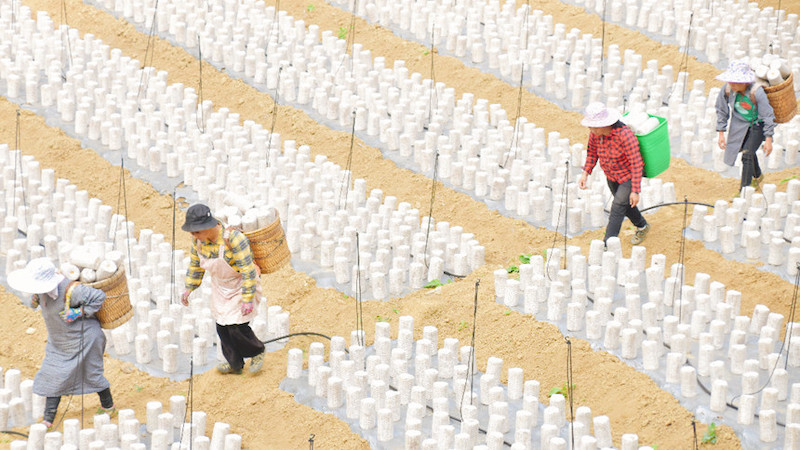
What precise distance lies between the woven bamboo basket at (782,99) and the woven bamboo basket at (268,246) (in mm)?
4598

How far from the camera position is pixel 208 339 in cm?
1026

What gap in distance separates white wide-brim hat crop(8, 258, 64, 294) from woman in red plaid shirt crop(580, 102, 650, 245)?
4279 millimetres

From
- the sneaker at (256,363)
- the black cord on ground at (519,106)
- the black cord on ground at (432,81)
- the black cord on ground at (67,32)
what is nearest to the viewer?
the sneaker at (256,363)

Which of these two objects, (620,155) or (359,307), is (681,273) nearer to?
(620,155)

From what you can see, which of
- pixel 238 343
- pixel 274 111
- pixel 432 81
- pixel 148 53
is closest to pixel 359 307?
pixel 238 343

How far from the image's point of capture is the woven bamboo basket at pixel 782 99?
11352mm

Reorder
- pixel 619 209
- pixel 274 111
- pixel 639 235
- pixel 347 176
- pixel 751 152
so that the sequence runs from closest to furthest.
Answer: pixel 619 209 → pixel 639 235 → pixel 751 152 → pixel 347 176 → pixel 274 111

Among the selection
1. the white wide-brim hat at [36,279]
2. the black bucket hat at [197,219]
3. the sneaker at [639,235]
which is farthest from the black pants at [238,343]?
the sneaker at [639,235]

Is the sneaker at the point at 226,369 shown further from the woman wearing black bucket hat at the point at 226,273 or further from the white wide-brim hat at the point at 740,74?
the white wide-brim hat at the point at 740,74

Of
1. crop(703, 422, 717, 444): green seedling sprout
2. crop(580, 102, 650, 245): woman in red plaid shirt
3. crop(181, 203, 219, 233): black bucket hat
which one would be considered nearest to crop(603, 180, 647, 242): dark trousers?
crop(580, 102, 650, 245): woman in red plaid shirt

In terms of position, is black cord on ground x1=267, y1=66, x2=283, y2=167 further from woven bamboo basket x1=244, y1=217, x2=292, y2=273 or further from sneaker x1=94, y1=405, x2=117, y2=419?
sneaker x1=94, y1=405, x2=117, y2=419

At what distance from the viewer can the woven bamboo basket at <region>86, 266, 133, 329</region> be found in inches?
361

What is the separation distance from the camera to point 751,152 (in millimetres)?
11578

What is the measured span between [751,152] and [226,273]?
4967 millimetres
